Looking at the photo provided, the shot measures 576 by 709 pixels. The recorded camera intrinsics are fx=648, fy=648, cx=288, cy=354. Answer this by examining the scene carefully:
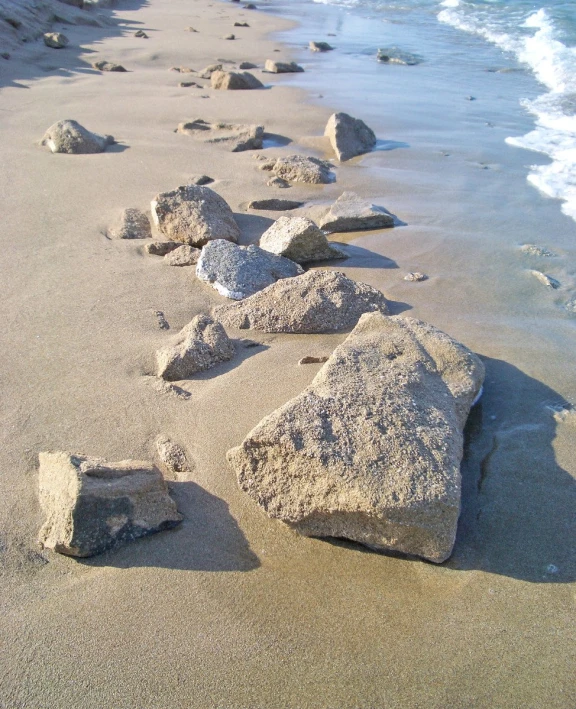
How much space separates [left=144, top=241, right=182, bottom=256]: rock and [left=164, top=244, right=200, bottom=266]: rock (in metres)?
0.12

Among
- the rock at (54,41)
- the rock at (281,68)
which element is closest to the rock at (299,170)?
the rock at (281,68)

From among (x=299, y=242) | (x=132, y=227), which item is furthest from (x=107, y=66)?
(x=299, y=242)

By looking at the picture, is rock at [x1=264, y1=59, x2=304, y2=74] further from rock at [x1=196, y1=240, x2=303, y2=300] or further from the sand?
rock at [x1=196, y1=240, x2=303, y2=300]

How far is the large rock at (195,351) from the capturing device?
2.75 metres

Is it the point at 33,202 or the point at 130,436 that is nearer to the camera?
the point at 130,436

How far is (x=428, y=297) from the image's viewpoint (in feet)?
11.6

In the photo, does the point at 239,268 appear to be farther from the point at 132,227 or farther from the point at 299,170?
the point at 299,170

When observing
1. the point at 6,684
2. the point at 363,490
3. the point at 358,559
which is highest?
the point at 363,490

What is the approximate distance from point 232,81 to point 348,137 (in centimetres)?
312

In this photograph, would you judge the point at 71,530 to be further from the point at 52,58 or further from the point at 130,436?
the point at 52,58

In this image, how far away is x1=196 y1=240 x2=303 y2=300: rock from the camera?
11.4 feet

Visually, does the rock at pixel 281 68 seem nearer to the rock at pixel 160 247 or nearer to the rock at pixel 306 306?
the rock at pixel 160 247

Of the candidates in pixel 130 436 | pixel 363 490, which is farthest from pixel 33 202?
pixel 363 490

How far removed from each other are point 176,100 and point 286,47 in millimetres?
5851
